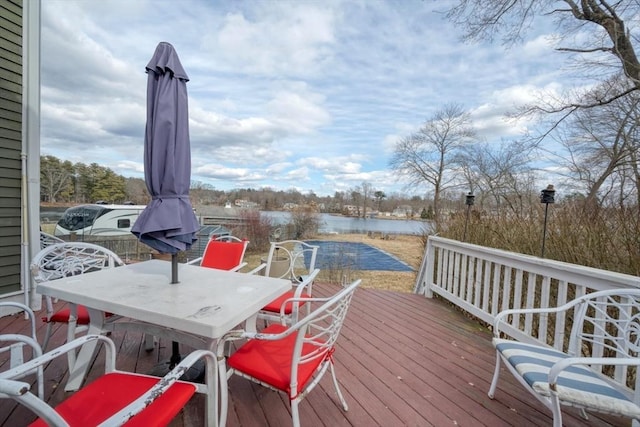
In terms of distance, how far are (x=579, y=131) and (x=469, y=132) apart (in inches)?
208

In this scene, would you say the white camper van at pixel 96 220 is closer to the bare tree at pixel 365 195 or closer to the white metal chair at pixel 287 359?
the white metal chair at pixel 287 359

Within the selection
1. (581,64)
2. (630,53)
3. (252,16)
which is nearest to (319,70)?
(252,16)

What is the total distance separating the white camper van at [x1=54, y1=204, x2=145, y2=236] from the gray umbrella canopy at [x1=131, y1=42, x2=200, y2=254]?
3563mm

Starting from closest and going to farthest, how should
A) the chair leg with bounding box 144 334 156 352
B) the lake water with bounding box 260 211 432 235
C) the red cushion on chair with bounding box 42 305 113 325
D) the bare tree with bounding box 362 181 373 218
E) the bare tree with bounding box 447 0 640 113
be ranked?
1. the red cushion on chair with bounding box 42 305 113 325
2. the chair leg with bounding box 144 334 156 352
3. the bare tree with bounding box 447 0 640 113
4. the bare tree with bounding box 362 181 373 218
5. the lake water with bounding box 260 211 432 235

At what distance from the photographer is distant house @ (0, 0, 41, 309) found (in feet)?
9.49

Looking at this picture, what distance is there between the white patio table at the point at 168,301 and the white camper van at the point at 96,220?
10.8 feet

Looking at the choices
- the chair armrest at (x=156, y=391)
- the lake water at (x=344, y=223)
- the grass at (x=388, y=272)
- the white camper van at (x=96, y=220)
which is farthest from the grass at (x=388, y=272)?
the chair armrest at (x=156, y=391)

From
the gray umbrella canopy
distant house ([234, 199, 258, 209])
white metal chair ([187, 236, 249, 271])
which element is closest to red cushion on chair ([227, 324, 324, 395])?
the gray umbrella canopy

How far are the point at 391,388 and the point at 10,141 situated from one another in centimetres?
439

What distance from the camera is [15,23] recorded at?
2936mm

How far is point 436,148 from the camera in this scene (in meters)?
12.3

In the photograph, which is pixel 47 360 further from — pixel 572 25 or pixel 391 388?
pixel 572 25

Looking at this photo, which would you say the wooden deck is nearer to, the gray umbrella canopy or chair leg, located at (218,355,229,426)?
chair leg, located at (218,355,229,426)

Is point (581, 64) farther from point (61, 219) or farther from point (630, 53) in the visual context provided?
point (61, 219)
